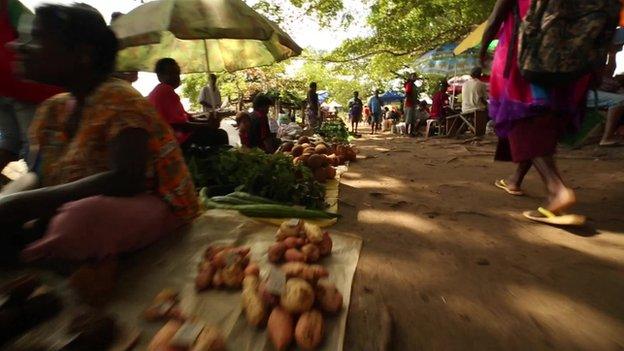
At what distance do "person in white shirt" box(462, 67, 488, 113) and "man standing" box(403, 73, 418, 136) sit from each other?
8.04ft

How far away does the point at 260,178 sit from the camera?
3006 mm

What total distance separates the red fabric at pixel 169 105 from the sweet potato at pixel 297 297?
261cm

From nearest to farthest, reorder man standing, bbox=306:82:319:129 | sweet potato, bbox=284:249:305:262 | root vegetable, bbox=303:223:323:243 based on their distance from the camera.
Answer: sweet potato, bbox=284:249:305:262 < root vegetable, bbox=303:223:323:243 < man standing, bbox=306:82:319:129

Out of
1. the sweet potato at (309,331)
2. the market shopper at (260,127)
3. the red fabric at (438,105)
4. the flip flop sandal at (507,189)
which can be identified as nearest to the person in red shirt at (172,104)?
the market shopper at (260,127)

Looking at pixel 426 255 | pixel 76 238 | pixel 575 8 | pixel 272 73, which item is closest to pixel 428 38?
pixel 272 73

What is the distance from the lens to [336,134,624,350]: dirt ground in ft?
4.29

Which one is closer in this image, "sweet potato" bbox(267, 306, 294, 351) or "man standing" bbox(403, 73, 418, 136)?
"sweet potato" bbox(267, 306, 294, 351)

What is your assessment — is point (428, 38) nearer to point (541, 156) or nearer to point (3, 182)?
point (541, 156)

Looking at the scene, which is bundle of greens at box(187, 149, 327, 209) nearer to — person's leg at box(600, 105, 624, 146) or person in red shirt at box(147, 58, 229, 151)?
person in red shirt at box(147, 58, 229, 151)

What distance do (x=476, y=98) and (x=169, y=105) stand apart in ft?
23.8

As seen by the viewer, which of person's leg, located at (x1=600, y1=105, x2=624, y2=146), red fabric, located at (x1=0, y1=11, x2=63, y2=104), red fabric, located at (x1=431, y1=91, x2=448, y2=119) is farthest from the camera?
red fabric, located at (x1=431, y1=91, x2=448, y2=119)

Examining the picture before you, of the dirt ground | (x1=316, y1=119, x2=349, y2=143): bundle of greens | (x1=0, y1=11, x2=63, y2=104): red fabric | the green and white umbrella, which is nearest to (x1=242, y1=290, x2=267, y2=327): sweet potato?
the dirt ground

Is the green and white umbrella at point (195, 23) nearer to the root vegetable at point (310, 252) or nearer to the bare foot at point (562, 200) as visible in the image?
the root vegetable at point (310, 252)

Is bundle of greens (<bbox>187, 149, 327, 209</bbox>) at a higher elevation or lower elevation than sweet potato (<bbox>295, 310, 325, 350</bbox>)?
higher
